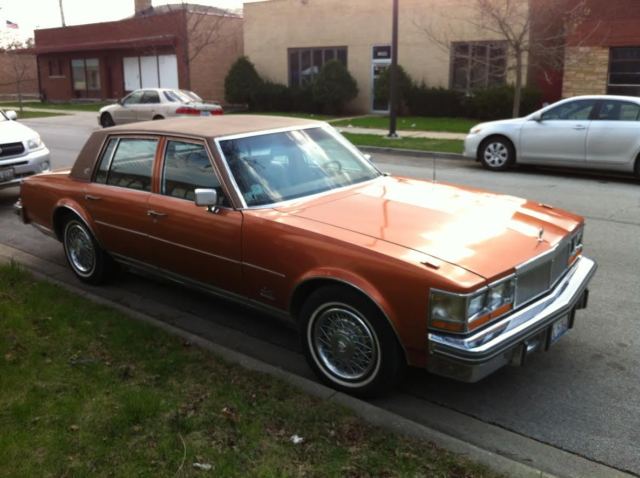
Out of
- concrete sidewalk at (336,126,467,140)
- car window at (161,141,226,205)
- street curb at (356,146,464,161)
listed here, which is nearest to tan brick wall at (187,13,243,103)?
concrete sidewalk at (336,126,467,140)

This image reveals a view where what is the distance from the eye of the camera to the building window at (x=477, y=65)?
24172 mm

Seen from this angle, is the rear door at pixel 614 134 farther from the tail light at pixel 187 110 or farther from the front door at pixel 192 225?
the tail light at pixel 187 110

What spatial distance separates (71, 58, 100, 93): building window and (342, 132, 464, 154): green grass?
87.3 ft

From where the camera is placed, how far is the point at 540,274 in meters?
3.78

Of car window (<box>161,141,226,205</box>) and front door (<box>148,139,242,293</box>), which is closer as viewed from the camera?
front door (<box>148,139,242,293</box>)

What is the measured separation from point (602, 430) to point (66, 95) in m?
43.4

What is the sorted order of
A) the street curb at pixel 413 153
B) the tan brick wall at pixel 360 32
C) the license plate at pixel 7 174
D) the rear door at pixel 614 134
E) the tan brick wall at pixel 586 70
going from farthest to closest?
the tan brick wall at pixel 360 32 → the tan brick wall at pixel 586 70 → the street curb at pixel 413 153 → the rear door at pixel 614 134 → the license plate at pixel 7 174

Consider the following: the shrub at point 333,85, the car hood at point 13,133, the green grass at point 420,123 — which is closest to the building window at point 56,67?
the shrub at point 333,85

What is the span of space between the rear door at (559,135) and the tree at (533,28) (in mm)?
7424

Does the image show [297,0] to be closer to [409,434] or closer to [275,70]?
[275,70]

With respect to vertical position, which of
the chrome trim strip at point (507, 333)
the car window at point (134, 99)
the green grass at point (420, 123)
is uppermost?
the car window at point (134, 99)

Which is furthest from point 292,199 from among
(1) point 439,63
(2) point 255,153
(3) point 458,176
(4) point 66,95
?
(4) point 66,95

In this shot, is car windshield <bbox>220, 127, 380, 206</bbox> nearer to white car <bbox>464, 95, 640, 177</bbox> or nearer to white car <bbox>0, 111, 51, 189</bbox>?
white car <bbox>0, 111, 51, 189</bbox>

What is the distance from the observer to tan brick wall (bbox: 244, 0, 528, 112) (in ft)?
82.5
